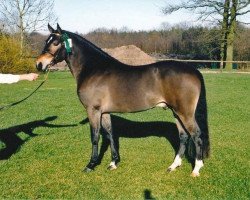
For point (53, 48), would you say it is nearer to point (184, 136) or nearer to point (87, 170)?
point (87, 170)

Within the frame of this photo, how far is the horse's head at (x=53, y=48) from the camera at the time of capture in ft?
20.0

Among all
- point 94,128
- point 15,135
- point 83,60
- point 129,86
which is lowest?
point 15,135

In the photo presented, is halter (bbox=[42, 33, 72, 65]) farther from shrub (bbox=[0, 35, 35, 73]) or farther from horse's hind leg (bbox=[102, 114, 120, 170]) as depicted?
shrub (bbox=[0, 35, 35, 73])

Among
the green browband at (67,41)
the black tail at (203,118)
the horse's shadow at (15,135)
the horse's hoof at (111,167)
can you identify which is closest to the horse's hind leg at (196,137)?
the black tail at (203,118)

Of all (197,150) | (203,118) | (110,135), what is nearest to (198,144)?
(197,150)

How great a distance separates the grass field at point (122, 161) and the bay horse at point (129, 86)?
0.43 m

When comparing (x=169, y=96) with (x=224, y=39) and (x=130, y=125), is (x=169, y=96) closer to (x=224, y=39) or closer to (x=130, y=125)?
(x=130, y=125)

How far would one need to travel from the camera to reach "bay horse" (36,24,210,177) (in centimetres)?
587

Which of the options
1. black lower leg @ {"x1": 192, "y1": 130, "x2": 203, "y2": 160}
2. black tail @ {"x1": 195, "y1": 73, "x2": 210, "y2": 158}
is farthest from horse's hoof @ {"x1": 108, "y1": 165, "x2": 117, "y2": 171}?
black tail @ {"x1": 195, "y1": 73, "x2": 210, "y2": 158}

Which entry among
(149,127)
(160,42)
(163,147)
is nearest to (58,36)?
(163,147)

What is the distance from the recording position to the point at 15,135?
8953 mm

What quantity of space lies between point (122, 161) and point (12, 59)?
2620 centimetres

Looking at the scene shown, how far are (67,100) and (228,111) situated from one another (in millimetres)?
7638

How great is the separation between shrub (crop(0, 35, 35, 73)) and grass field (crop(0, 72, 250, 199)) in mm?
19563
